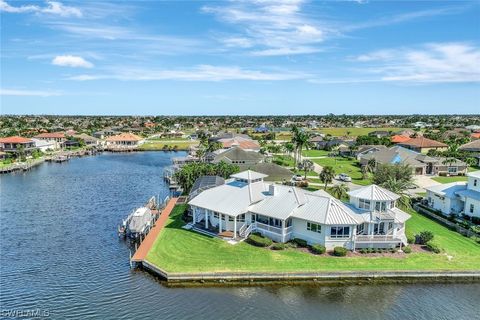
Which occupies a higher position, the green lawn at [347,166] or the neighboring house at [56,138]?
the neighboring house at [56,138]

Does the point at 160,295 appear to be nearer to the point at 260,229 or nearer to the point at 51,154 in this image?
the point at 260,229

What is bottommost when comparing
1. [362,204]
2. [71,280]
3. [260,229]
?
[71,280]

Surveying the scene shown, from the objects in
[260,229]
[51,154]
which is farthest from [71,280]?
[51,154]

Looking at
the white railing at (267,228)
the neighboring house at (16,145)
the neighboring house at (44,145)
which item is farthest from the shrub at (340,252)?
the neighboring house at (44,145)

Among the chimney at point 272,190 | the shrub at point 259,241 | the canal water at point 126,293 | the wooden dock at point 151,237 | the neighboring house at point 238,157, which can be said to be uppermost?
the chimney at point 272,190

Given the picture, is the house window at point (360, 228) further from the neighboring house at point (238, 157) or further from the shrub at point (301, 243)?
the neighboring house at point (238, 157)

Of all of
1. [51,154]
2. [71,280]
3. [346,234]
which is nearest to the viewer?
[71,280]

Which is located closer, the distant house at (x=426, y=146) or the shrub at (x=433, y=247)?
the shrub at (x=433, y=247)
